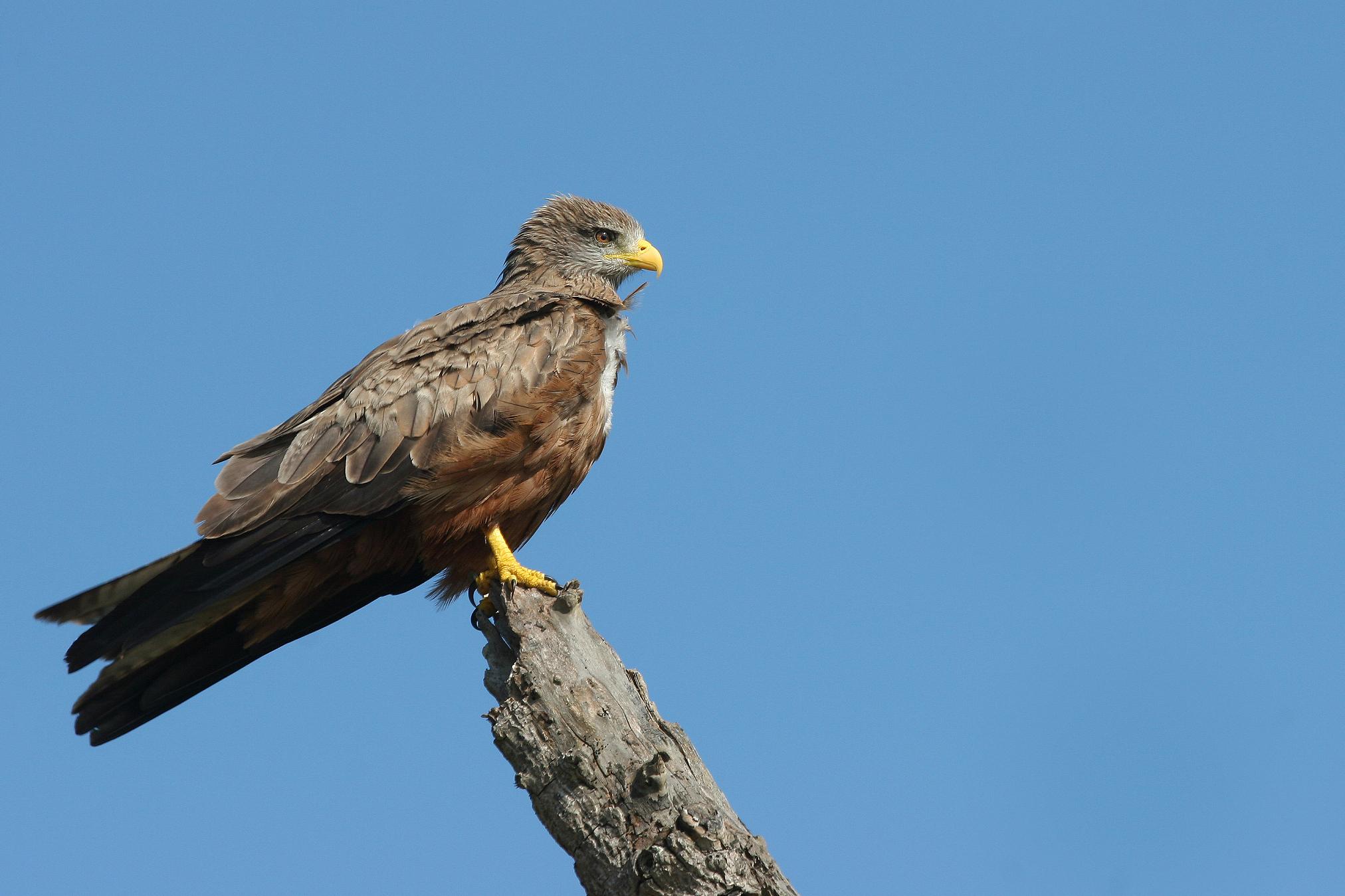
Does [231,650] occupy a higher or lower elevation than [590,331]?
lower

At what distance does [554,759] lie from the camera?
176 inches

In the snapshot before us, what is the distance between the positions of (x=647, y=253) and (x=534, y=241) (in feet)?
2.70

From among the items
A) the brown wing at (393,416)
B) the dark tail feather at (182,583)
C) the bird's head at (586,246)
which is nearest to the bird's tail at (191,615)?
the dark tail feather at (182,583)

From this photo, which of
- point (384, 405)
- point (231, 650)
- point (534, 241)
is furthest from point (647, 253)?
point (231, 650)

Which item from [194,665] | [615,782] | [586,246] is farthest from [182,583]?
[586,246]

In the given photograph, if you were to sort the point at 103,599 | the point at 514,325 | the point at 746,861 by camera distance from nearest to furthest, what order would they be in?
the point at 746,861 → the point at 103,599 → the point at 514,325

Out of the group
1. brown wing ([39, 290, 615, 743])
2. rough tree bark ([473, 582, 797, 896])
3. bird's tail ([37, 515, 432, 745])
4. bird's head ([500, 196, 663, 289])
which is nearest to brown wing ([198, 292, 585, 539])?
brown wing ([39, 290, 615, 743])

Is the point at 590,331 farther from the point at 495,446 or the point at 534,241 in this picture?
the point at 534,241

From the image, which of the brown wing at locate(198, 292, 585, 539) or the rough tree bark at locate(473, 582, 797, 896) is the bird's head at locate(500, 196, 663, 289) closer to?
the brown wing at locate(198, 292, 585, 539)

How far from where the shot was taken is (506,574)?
5.91 m

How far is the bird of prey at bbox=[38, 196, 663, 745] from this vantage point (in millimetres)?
5637

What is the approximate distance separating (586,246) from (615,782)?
449 cm

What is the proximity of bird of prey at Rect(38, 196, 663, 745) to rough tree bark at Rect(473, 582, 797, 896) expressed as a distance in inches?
38.3

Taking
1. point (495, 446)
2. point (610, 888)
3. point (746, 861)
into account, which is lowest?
point (610, 888)
